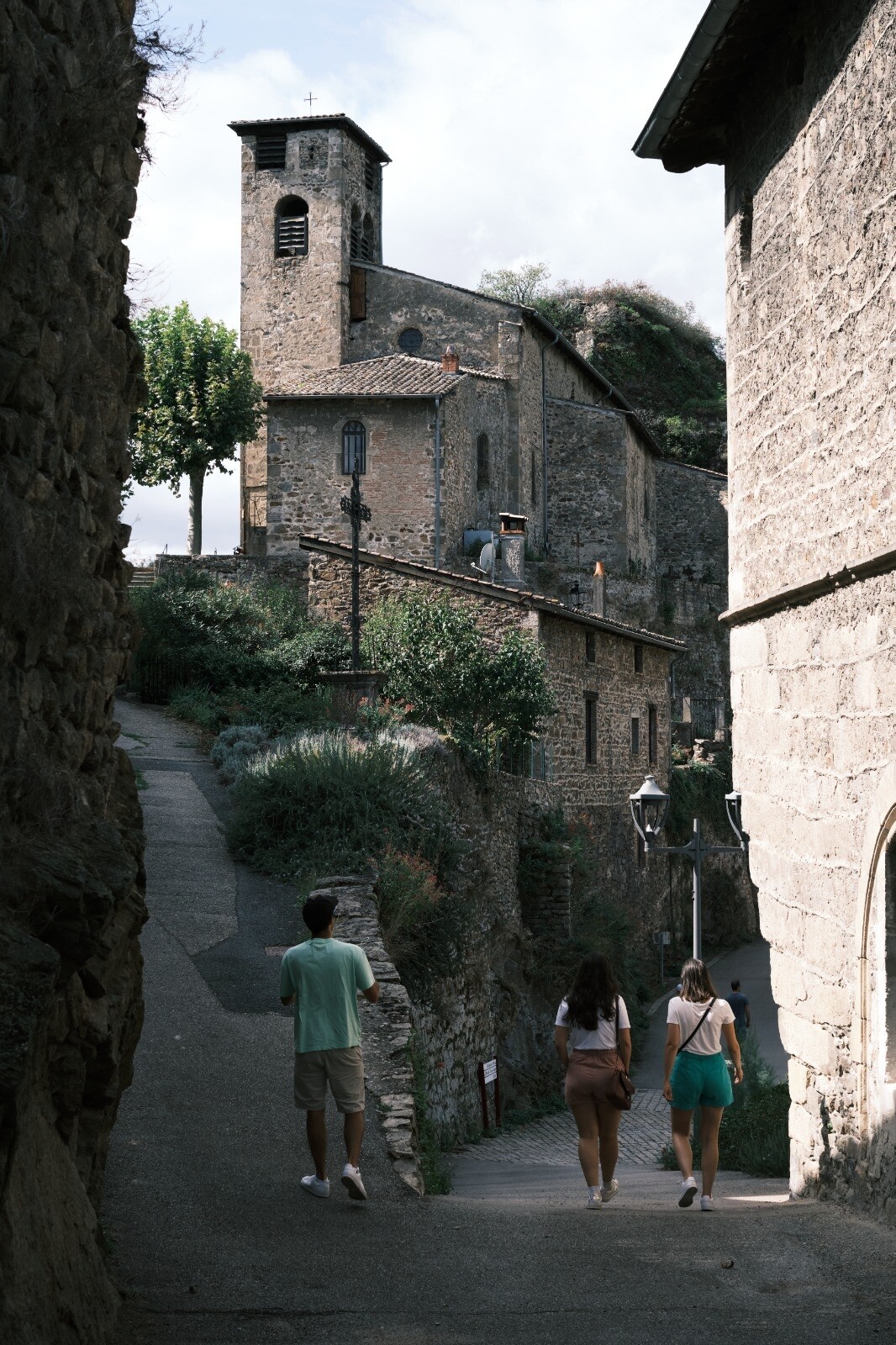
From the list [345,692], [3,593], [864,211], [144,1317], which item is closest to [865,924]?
[864,211]

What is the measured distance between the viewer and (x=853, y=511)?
7.29 metres

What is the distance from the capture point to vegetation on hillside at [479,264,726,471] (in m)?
54.2

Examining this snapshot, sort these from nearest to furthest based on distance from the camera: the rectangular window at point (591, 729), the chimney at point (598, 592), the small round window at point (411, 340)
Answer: the rectangular window at point (591, 729), the chimney at point (598, 592), the small round window at point (411, 340)

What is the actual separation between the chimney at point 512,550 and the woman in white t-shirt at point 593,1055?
26.2 m

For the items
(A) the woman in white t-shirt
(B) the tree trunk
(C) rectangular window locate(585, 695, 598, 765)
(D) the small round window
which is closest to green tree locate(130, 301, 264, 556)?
(B) the tree trunk

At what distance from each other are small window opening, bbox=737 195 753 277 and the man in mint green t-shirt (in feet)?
16.7

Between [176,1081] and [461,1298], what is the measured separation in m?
3.22

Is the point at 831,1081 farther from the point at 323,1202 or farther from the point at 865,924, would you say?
the point at 323,1202

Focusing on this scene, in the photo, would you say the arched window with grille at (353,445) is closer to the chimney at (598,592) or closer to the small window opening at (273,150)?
the chimney at (598,592)

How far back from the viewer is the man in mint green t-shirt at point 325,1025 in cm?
652

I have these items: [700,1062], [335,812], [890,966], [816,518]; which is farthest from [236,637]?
[890,966]

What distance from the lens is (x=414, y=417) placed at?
33.5 m

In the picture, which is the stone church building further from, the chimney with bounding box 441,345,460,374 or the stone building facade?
the stone building facade

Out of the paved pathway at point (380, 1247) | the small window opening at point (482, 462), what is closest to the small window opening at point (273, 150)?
the small window opening at point (482, 462)
